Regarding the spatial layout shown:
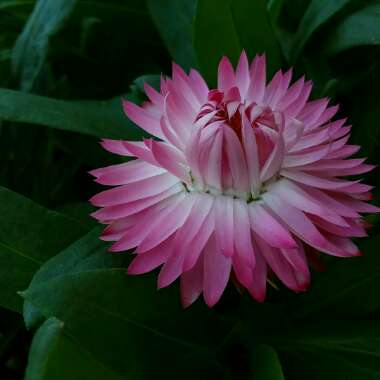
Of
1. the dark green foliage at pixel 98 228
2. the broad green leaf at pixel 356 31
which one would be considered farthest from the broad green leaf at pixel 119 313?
the broad green leaf at pixel 356 31

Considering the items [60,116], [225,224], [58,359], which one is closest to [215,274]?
[225,224]

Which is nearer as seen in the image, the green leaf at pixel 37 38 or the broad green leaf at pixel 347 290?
the broad green leaf at pixel 347 290

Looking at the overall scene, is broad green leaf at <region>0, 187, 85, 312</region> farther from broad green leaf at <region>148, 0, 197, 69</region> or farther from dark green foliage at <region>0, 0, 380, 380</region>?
broad green leaf at <region>148, 0, 197, 69</region>

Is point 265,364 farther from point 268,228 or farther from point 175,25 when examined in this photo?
point 175,25

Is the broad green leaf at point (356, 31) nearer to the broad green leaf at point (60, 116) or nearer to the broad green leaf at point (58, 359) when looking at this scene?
the broad green leaf at point (60, 116)

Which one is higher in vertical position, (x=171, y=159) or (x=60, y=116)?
(x=60, y=116)

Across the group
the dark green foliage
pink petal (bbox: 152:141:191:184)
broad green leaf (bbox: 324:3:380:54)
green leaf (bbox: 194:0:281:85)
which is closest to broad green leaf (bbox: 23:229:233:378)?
the dark green foliage

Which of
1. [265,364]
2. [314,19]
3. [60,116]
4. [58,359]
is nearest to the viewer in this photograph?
[58,359]
